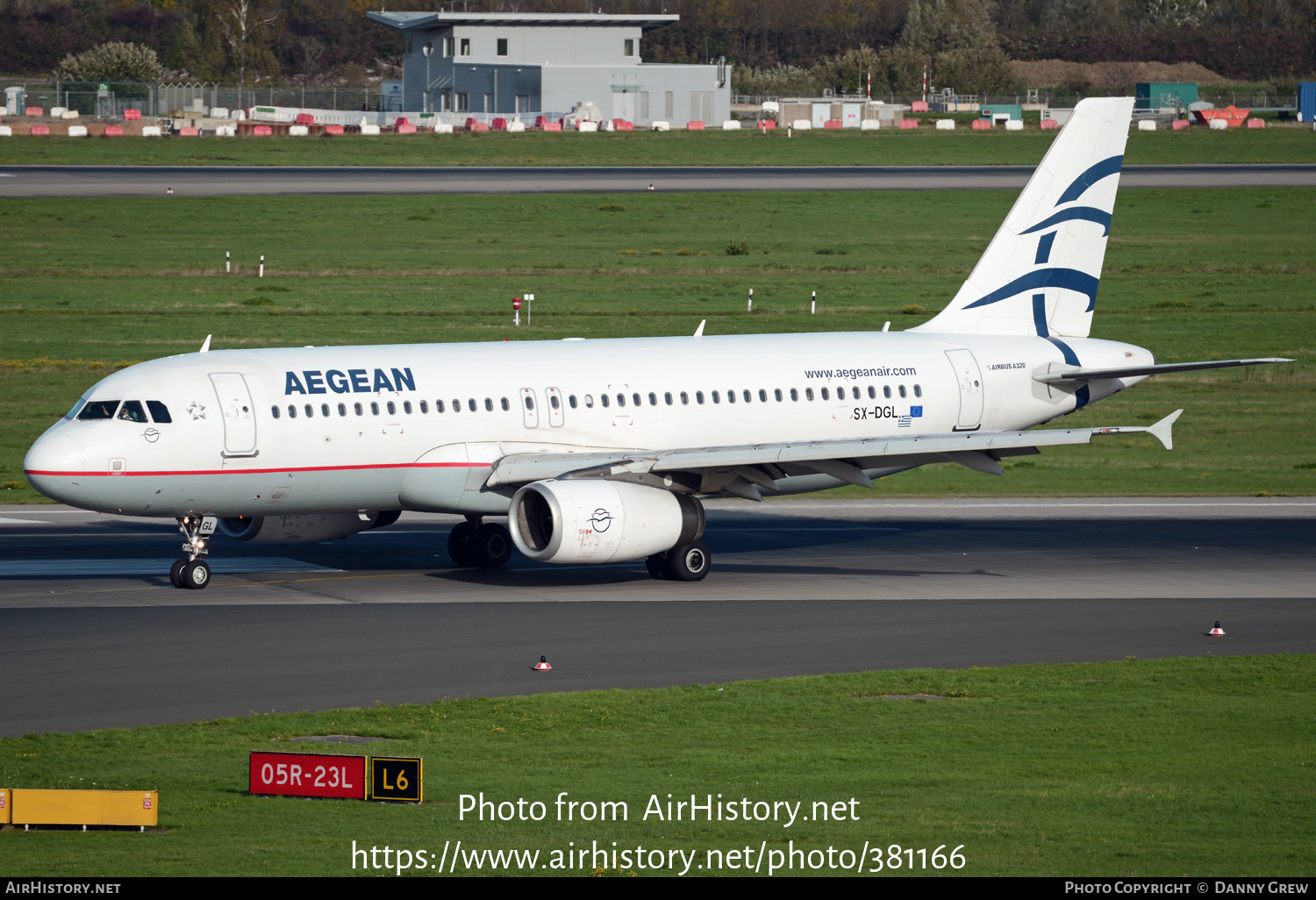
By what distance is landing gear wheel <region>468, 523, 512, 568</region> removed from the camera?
3997cm

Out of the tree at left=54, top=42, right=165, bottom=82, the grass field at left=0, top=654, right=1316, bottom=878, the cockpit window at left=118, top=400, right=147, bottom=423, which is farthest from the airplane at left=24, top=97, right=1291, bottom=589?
the tree at left=54, top=42, right=165, bottom=82

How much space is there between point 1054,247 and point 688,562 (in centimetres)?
1414

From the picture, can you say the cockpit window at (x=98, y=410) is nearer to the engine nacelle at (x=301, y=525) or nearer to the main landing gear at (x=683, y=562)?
the engine nacelle at (x=301, y=525)

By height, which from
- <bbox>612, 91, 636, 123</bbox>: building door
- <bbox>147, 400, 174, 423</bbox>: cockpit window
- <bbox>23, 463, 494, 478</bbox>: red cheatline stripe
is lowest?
<bbox>23, 463, 494, 478</bbox>: red cheatline stripe

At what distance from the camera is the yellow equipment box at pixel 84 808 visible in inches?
722

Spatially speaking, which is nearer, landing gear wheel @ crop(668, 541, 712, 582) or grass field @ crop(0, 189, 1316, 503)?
landing gear wheel @ crop(668, 541, 712, 582)

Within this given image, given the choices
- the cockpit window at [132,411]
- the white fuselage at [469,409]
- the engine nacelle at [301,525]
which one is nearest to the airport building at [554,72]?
the white fuselage at [469,409]

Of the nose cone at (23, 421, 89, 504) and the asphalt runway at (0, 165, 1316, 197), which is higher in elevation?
the asphalt runway at (0, 165, 1316, 197)

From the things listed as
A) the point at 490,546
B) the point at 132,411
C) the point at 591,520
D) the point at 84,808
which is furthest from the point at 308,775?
A: the point at 490,546

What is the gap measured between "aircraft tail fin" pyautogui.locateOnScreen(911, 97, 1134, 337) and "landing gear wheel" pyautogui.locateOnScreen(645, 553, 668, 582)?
10.5 metres

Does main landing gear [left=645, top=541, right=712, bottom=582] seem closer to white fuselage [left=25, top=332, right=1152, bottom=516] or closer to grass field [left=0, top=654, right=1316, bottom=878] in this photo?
white fuselage [left=25, top=332, right=1152, bottom=516]

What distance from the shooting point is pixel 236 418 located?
35156 millimetres

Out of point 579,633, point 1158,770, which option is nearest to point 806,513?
point 579,633

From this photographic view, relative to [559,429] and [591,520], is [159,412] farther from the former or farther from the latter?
[591,520]
